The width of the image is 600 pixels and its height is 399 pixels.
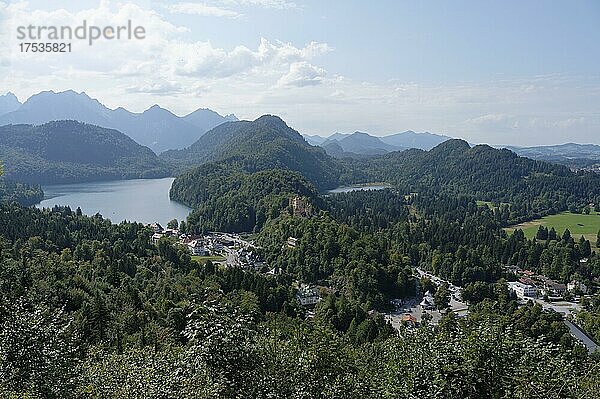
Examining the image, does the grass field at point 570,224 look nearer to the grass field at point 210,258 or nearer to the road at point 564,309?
the road at point 564,309

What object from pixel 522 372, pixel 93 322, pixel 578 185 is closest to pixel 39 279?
pixel 93 322

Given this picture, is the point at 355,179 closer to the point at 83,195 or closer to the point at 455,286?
the point at 83,195

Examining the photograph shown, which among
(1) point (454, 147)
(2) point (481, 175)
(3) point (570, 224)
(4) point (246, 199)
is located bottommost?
(3) point (570, 224)

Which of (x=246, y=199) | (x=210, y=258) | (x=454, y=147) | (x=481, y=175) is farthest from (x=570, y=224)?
(x=454, y=147)

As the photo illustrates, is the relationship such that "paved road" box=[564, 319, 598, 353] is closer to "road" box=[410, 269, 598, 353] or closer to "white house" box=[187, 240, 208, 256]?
"road" box=[410, 269, 598, 353]

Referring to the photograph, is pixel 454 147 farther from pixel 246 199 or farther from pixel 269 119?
pixel 246 199

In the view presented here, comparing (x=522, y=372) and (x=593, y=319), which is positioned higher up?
(x=522, y=372)
